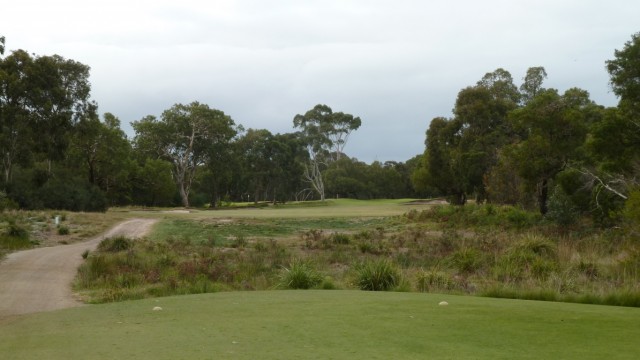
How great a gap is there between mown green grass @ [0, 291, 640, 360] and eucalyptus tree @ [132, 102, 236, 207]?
79594mm

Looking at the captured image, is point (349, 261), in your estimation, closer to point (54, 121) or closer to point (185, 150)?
point (54, 121)

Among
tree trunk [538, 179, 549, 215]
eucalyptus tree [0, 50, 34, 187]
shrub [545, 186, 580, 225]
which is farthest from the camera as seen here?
eucalyptus tree [0, 50, 34, 187]

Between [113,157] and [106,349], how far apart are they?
67941 mm

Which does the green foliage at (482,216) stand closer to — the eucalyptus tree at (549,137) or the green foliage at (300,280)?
the eucalyptus tree at (549,137)

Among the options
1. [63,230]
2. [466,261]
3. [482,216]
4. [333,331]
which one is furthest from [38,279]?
[482,216]

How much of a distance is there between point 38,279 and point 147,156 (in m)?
72.5

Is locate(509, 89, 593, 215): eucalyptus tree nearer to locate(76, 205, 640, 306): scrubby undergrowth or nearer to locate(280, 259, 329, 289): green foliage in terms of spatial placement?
locate(76, 205, 640, 306): scrubby undergrowth

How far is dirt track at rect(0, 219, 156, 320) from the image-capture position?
13387 millimetres

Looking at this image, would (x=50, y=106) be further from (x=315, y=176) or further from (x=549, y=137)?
(x=315, y=176)

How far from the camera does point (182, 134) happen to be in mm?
89188

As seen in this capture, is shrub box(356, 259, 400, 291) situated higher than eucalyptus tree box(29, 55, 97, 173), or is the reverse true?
eucalyptus tree box(29, 55, 97, 173)

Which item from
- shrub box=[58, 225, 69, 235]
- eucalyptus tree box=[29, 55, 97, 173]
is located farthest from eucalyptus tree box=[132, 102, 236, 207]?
shrub box=[58, 225, 69, 235]

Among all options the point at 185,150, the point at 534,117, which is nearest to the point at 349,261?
the point at 534,117

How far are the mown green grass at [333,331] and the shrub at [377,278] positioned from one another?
300 cm
